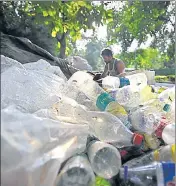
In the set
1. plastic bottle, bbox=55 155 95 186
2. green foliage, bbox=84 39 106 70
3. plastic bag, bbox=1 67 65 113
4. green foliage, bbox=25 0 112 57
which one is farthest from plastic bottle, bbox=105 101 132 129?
green foliage, bbox=84 39 106 70

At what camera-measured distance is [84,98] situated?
134cm

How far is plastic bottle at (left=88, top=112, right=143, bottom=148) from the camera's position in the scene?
42.4 inches

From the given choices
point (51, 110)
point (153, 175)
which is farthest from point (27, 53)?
point (153, 175)

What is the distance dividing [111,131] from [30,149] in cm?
45

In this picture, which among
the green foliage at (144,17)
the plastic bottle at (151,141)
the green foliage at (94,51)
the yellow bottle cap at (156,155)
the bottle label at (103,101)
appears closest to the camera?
the yellow bottle cap at (156,155)

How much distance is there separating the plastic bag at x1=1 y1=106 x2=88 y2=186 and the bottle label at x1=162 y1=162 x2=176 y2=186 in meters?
0.29

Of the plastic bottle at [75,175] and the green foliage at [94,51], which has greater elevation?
the green foliage at [94,51]

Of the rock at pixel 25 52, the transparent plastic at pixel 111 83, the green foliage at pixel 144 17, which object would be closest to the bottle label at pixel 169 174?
the transparent plastic at pixel 111 83

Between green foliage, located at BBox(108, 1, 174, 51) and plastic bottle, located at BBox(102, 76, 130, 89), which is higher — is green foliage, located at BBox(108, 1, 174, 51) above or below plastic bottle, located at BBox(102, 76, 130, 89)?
above

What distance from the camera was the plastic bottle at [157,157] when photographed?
0.96m

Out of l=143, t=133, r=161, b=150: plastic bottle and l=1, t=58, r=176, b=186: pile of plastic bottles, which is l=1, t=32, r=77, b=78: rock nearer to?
l=1, t=58, r=176, b=186: pile of plastic bottles

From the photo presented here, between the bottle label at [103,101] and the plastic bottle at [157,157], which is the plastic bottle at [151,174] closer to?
the plastic bottle at [157,157]

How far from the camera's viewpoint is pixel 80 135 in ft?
3.21

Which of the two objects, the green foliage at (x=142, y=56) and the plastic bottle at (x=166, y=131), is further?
the green foliage at (x=142, y=56)
